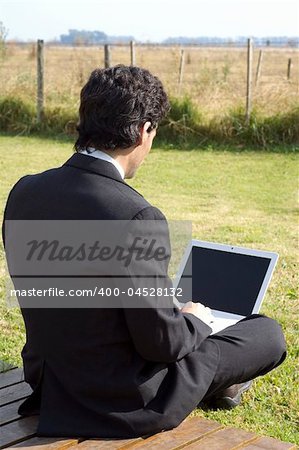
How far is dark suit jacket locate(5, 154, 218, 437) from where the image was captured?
2.47m

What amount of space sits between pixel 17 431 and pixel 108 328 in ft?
1.63

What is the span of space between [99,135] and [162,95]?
0.27 m

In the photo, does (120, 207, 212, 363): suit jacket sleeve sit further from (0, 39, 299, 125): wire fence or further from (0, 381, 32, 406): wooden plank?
(0, 39, 299, 125): wire fence

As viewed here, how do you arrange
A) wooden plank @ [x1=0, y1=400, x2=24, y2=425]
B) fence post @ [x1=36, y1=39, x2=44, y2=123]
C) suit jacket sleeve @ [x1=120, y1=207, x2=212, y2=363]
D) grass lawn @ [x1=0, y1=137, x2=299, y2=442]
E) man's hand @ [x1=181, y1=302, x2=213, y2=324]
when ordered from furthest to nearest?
1. fence post @ [x1=36, y1=39, x2=44, y2=123]
2. grass lawn @ [x1=0, y1=137, x2=299, y2=442]
3. man's hand @ [x1=181, y1=302, x2=213, y2=324]
4. wooden plank @ [x1=0, y1=400, x2=24, y2=425]
5. suit jacket sleeve @ [x1=120, y1=207, x2=212, y2=363]

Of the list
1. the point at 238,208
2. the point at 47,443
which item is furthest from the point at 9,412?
the point at 238,208

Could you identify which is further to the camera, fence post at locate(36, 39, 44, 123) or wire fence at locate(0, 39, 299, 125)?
fence post at locate(36, 39, 44, 123)

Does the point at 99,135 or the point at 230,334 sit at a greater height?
the point at 99,135

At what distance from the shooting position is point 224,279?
369 centimetres

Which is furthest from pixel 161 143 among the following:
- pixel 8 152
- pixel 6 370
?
pixel 6 370

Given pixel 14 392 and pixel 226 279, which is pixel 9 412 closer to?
pixel 14 392

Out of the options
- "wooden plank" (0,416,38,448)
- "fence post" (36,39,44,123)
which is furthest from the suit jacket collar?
"fence post" (36,39,44,123)

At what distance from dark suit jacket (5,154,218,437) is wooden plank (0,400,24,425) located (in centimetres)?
20

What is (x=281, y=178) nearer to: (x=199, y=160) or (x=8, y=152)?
(x=199, y=160)

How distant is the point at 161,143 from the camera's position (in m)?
13.2
